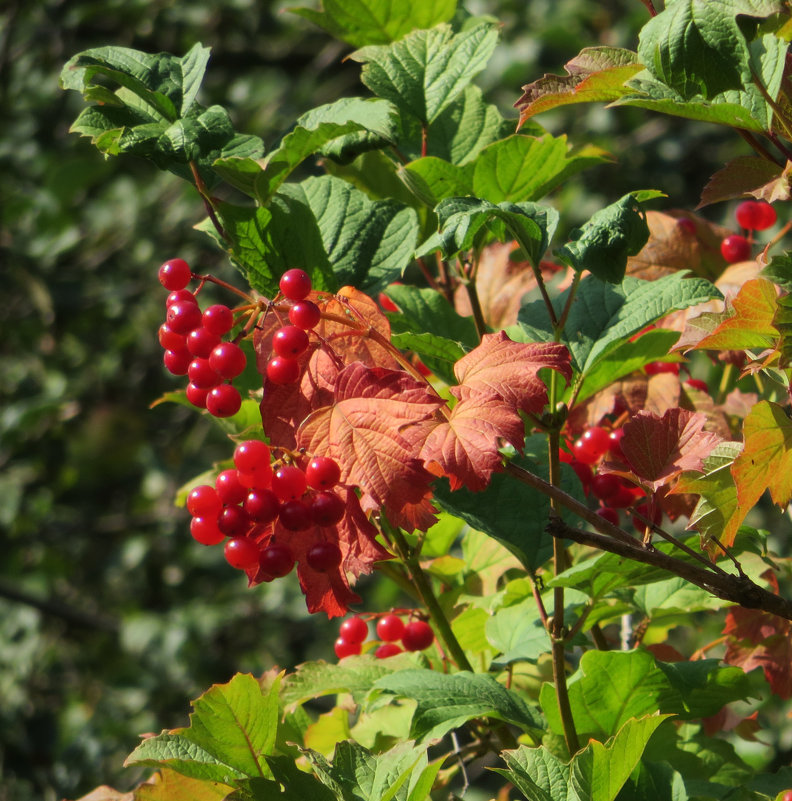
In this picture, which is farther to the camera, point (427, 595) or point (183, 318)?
point (427, 595)

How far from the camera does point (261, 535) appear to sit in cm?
83

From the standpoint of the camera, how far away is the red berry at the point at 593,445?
104 centimetres

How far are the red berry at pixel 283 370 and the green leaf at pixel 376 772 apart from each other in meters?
0.29

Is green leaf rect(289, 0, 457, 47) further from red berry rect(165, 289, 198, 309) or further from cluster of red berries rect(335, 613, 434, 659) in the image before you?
cluster of red berries rect(335, 613, 434, 659)

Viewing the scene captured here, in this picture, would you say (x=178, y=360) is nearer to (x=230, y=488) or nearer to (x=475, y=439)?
(x=230, y=488)

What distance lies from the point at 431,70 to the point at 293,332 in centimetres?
41

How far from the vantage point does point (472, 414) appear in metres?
0.72

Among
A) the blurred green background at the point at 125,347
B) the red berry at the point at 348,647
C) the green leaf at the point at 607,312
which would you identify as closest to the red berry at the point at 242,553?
the green leaf at the point at 607,312

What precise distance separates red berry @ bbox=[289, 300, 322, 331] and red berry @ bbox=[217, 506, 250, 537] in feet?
0.53

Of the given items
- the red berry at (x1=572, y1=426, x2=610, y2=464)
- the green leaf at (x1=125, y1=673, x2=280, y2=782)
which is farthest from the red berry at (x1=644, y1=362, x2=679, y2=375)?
the green leaf at (x1=125, y1=673, x2=280, y2=782)

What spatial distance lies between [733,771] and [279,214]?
69cm

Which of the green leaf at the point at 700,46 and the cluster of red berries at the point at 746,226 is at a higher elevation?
the green leaf at the point at 700,46

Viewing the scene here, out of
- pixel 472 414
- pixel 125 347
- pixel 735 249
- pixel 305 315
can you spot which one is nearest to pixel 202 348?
pixel 305 315

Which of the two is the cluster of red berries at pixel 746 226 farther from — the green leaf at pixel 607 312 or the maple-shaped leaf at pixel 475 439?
the maple-shaped leaf at pixel 475 439
